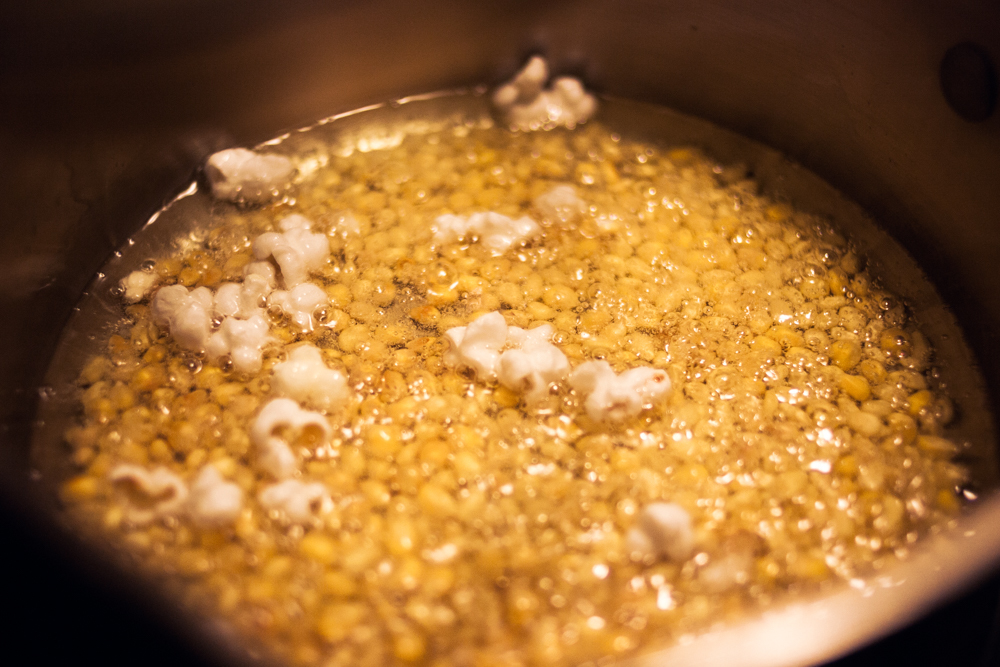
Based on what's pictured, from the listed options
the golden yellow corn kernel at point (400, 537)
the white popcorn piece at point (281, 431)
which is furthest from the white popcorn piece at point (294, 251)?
the golden yellow corn kernel at point (400, 537)

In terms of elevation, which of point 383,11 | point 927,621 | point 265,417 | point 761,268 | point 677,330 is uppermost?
point 383,11

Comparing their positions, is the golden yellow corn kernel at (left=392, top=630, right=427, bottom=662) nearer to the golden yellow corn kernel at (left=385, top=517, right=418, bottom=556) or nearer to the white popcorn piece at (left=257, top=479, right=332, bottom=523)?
the golden yellow corn kernel at (left=385, top=517, right=418, bottom=556)

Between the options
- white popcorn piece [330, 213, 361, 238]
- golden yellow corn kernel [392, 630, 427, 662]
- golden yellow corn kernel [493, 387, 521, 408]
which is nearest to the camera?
golden yellow corn kernel [392, 630, 427, 662]

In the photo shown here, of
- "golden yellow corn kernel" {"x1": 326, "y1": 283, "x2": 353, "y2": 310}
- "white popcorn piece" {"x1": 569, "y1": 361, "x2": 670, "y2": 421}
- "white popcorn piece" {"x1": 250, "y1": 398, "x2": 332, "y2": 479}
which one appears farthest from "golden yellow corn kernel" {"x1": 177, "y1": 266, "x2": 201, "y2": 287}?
"white popcorn piece" {"x1": 569, "y1": 361, "x2": 670, "y2": 421}

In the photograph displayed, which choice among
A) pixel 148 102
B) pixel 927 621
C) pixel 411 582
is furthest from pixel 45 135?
pixel 927 621

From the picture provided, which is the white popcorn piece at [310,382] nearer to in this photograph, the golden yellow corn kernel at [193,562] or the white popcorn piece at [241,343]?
the white popcorn piece at [241,343]

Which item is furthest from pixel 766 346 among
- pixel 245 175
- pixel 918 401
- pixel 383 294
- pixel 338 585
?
pixel 245 175

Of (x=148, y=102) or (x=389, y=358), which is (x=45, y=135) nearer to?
(x=148, y=102)
